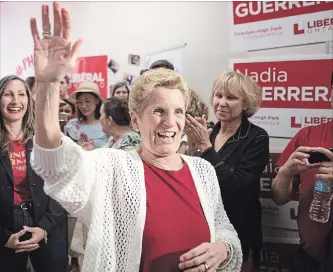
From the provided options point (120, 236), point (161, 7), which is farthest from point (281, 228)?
point (161, 7)

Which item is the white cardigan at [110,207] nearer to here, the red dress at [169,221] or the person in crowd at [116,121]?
the red dress at [169,221]

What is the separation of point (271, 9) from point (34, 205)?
188cm

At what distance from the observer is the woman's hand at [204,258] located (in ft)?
3.85

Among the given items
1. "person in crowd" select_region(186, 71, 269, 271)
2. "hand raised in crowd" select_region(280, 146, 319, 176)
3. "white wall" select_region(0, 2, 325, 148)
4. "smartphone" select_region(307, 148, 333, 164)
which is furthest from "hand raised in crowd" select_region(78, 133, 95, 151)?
"smartphone" select_region(307, 148, 333, 164)

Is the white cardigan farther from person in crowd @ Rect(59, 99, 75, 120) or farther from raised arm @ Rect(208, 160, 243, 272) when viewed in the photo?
person in crowd @ Rect(59, 99, 75, 120)

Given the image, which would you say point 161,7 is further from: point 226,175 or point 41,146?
point 41,146

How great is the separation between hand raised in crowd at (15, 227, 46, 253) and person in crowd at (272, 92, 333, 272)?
1.18 meters

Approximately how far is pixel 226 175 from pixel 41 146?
0.92 metres

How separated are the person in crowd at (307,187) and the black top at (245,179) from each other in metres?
0.11

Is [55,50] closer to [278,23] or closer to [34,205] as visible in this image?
[34,205]

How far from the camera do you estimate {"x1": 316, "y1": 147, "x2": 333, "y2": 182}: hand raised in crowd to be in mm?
1509

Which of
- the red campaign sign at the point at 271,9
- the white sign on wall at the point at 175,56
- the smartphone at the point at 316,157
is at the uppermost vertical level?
the red campaign sign at the point at 271,9

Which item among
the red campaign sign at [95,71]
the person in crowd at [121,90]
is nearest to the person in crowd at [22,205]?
the person in crowd at [121,90]

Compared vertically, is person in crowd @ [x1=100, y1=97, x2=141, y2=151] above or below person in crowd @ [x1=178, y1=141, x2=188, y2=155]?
above
